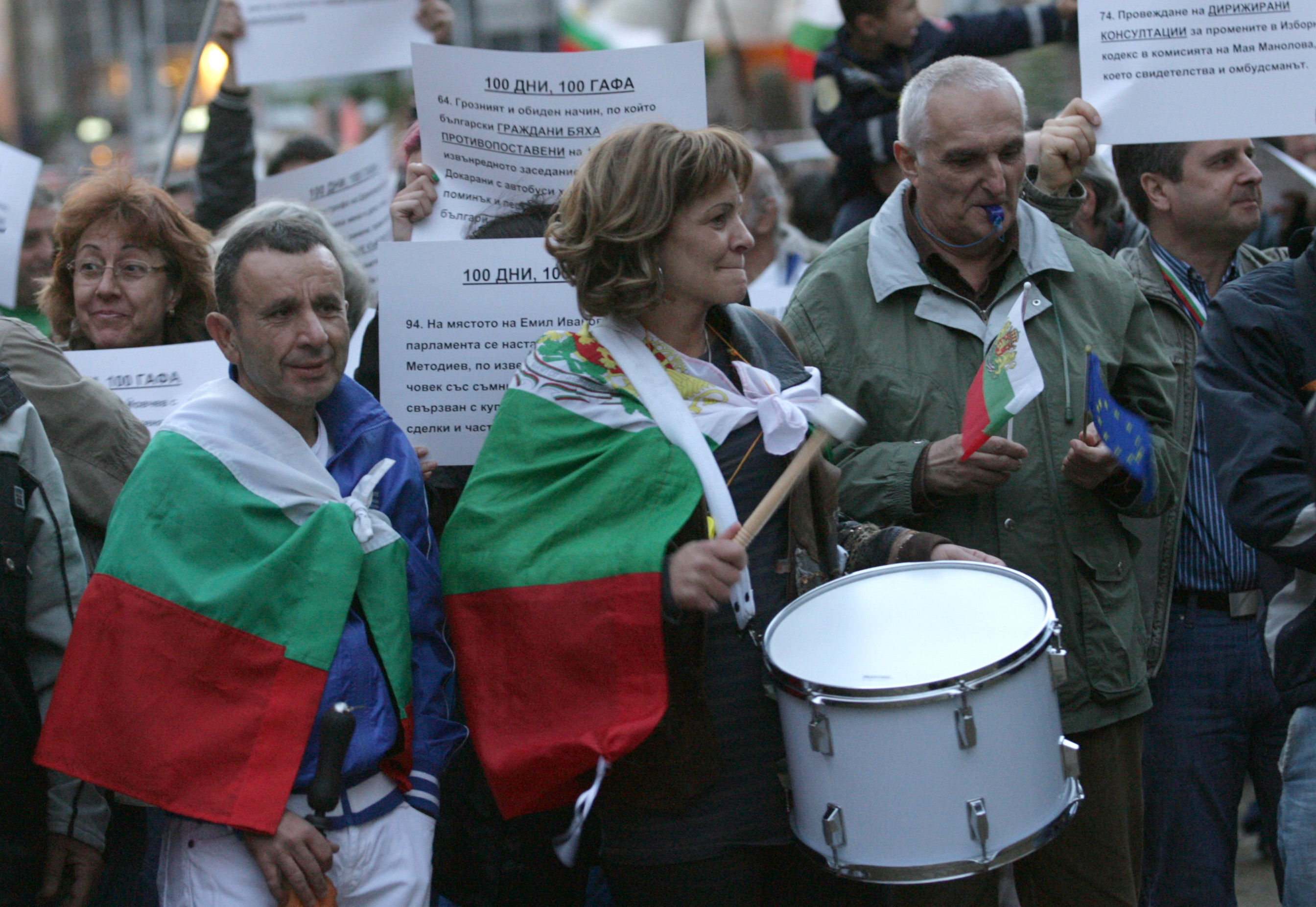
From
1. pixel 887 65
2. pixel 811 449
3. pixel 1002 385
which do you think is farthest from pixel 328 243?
pixel 887 65

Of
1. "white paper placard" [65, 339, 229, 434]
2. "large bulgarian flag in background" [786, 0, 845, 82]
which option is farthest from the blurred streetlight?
"white paper placard" [65, 339, 229, 434]

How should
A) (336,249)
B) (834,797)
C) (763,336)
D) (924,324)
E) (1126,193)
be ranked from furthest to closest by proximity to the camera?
(1126,193), (336,249), (924,324), (763,336), (834,797)

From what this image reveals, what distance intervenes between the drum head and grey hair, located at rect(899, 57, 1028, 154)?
119cm

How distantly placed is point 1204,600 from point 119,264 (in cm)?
303

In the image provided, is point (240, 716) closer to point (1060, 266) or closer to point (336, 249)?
point (336, 249)

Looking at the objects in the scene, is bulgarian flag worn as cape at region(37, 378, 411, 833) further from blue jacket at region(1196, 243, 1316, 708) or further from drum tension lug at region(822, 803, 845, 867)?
blue jacket at region(1196, 243, 1316, 708)

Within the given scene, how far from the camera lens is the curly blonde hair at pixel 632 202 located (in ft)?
10.2

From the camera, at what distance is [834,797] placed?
285cm

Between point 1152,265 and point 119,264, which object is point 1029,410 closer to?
point 1152,265

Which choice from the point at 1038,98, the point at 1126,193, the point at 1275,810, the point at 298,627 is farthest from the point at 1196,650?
the point at 1038,98

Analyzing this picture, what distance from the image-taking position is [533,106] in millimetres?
3945

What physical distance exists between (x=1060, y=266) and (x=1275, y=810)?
1.56 metres

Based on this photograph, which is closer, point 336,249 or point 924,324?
point 924,324

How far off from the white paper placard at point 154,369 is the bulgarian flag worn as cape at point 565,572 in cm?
125
